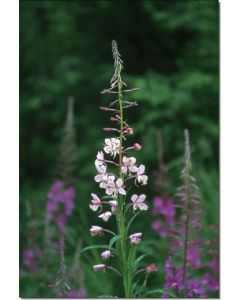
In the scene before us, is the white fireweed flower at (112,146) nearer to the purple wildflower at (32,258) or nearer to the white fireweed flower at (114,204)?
the white fireweed flower at (114,204)

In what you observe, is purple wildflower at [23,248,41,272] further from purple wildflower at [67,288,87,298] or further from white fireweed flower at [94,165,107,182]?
white fireweed flower at [94,165,107,182]

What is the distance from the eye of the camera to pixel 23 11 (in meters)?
3.88

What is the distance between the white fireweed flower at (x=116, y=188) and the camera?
151 centimetres

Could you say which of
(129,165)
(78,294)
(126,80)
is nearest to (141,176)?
(129,165)

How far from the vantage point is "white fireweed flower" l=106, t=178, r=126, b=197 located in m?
1.51

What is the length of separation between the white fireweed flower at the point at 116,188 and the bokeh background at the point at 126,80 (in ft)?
5.46

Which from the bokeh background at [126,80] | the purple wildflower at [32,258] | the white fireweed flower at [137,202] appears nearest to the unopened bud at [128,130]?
the white fireweed flower at [137,202]

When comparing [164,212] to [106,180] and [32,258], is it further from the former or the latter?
[106,180]

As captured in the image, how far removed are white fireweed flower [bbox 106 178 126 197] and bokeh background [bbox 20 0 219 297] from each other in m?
1.66

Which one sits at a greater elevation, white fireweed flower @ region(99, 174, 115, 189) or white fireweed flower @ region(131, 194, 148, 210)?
white fireweed flower @ region(99, 174, 115, 189)

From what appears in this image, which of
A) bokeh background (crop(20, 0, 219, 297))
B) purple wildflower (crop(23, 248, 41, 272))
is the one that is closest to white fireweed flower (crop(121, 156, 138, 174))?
purple wildflower (crop(23, 248, 41, 272))
